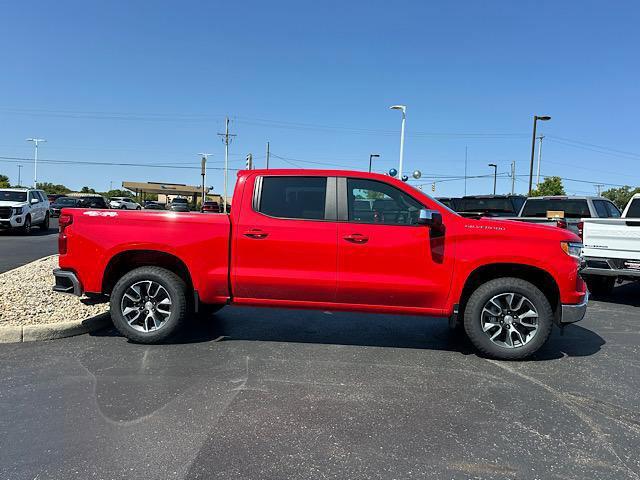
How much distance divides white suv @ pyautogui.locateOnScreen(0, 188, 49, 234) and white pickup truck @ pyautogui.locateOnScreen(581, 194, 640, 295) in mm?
Answer: 18789

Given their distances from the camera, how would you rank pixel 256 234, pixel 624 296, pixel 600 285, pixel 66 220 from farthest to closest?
pixel 624 296
pixel 600 285
pixel 66 220
pixel 256 234

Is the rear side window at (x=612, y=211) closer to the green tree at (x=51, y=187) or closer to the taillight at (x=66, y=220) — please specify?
the taillight at (x=66, y=220)

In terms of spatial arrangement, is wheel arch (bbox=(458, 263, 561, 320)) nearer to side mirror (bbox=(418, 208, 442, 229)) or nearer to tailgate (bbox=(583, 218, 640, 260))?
side mirror (bbox=(418, 208, 442, 229))

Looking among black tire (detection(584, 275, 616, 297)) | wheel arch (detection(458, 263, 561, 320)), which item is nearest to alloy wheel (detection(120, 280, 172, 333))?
wheel arch (detection(458, 263, 561, 320))

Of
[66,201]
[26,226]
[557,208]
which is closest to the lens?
[557,208]

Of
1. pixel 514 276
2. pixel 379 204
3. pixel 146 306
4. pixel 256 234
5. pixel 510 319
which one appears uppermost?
pixel 379 204

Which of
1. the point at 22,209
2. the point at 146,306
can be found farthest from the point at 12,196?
the point at 146,306

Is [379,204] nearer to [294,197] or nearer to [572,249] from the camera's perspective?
[294,197]

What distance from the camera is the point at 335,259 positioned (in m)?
4.84

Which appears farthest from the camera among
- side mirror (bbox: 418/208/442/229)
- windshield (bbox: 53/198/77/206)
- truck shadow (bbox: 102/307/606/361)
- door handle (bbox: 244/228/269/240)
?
windshield (bbox: 53/198/77/206)

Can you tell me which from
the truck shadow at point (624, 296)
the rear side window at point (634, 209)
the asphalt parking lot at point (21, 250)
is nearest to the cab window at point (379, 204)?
the truck shadow at point (624, 296)

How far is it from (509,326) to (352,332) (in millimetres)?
1892

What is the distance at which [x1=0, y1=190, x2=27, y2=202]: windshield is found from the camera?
731 inches

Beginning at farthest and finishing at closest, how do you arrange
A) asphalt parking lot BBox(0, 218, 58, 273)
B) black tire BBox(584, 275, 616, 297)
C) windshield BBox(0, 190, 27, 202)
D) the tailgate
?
1. windshield BBox(0, 190, 27, 202)
2. asphalt parking lot BBox(0, 218, 58, 273)
3. black tire BBox(584, 275, 616, 297)
4. the tailgate
